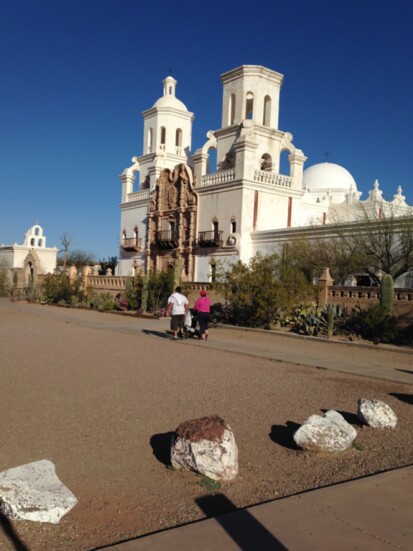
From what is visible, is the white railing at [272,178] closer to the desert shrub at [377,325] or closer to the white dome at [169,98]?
the white dome at [169,98]

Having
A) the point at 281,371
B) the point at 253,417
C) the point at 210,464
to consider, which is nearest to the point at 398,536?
the point at 210,464

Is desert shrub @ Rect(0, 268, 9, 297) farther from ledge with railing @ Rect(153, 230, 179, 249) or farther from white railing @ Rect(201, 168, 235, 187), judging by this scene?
white railing @ Rect(201, 168, 235, 187)

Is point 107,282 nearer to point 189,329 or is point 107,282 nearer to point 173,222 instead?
point 173,222

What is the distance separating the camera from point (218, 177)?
33.7 metres

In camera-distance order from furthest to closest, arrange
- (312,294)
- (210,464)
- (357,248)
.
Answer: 1. (357,248)
2. (312,294)
3. (210,464)

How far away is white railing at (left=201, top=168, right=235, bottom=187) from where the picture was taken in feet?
107

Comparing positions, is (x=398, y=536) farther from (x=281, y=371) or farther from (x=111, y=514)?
(x=281, y=371)

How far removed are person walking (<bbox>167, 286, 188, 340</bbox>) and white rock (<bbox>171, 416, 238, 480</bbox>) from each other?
1013cm

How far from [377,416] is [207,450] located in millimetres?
2790

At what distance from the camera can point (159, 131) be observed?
41062 mm

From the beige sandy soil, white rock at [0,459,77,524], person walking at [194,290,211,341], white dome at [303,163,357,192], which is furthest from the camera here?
white dome at [303,163,357,192]

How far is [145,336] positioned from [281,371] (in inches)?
279

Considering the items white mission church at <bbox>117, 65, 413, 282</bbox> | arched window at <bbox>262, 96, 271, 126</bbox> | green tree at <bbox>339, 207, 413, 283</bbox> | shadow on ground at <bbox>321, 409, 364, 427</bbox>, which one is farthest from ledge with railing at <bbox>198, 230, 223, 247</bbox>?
shadow on ground at <bbox>321, 409, 364, 427</bbox>

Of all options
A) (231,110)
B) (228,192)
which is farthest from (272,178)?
(231,110)
